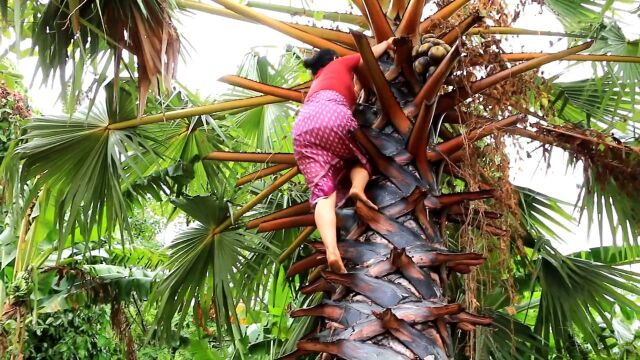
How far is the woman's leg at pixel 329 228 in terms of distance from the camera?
2.84 m

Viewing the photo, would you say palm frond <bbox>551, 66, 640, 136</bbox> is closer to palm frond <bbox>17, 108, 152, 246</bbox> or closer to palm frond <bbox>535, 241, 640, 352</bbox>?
palm frond <bbox>535, 241, 640, 352</bbox>

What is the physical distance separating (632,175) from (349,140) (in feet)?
6.13

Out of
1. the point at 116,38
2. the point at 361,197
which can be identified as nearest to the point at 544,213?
the point at 361,197

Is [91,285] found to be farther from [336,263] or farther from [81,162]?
[336,263]

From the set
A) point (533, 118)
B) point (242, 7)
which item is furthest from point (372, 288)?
point (242, 7)

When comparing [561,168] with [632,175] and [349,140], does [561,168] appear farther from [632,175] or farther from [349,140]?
[349,140]

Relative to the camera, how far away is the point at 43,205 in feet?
14.3

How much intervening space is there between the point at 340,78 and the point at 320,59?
29 cm

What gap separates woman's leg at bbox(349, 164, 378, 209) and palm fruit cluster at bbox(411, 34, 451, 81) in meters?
0.61

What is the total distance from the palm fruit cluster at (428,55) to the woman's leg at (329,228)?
791 mm

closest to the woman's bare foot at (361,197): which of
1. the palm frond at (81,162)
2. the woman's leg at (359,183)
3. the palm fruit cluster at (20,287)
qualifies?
the woman's leg at (359,183)

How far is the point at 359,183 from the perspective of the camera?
9.96ft

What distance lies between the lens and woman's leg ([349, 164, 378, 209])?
9.61 ft

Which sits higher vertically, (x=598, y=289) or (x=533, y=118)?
(x=533, y=118)
